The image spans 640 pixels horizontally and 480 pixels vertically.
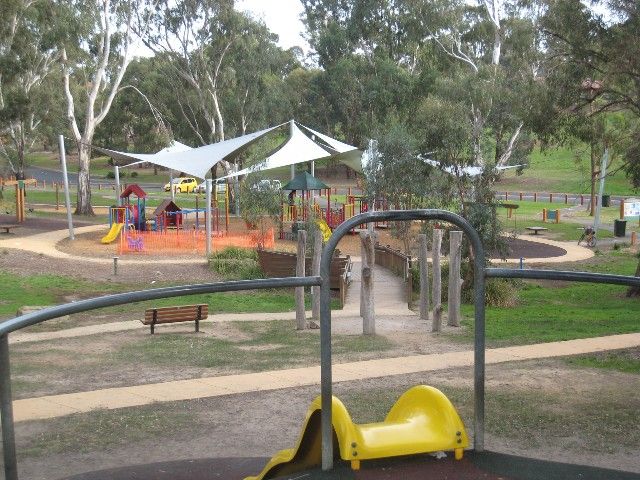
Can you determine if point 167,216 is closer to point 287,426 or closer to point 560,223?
point 560,223

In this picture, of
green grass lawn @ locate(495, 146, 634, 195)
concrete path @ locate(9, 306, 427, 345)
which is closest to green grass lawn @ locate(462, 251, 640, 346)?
concrete path @ locate(9, 306, 427, 345)

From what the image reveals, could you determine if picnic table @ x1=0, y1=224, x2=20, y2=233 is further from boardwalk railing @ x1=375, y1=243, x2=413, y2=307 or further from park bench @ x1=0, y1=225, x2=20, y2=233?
boardwalk railing @ x1=375, y1=243, x2=413, y2=307

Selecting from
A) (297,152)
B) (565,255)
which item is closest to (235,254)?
(297,152)

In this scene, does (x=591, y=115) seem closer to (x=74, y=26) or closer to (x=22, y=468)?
(x=22, y=468)

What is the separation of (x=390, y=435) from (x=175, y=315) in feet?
25.6

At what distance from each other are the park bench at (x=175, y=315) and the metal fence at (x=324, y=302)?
6.39 meters

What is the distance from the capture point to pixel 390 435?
4.79 meters

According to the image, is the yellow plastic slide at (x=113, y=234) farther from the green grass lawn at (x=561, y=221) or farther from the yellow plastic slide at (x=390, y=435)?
the yellow plastic slide at (x=390, y=435)

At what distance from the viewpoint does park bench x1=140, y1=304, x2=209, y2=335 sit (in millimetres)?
11456

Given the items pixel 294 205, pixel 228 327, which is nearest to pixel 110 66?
pixel 294 205

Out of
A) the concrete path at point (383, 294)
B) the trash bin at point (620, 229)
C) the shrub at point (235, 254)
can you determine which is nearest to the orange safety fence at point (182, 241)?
the shrub at point (235, 254)

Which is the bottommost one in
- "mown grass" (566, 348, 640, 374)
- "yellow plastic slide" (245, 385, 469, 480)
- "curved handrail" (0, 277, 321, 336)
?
"mown grass" (566, 348, 640, 374)

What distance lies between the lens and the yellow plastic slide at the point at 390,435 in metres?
4.66

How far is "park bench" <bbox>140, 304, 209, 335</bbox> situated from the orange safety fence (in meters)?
15.3
